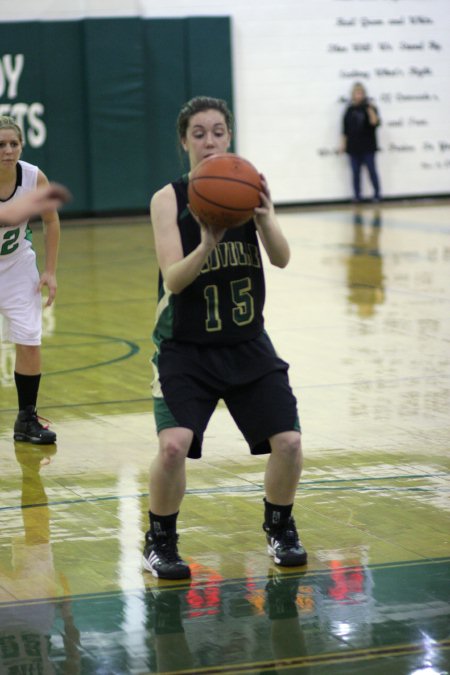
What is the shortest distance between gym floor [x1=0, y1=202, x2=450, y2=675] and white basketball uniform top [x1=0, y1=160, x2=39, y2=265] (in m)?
0.95

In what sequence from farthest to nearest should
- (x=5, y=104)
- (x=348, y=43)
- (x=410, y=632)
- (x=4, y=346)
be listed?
(x=348, y=43) < (x=5, y=104) < (x=4, y=346) < (x=410, y=632)

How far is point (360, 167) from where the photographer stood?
63.6 ft

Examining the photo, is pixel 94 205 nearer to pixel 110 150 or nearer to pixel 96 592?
pixel 110 150

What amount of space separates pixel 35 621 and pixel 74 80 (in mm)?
14932

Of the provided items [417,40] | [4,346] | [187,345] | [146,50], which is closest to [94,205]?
[146,50]

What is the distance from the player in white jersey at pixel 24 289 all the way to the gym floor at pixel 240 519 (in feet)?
0.58

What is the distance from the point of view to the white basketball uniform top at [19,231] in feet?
20.1

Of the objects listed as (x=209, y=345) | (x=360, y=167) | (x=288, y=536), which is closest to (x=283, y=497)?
(x=288, y=536)

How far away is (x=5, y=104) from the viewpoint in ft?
57.7

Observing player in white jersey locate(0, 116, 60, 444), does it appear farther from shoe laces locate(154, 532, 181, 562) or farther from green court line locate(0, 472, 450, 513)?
shoe laces locate(154, 532, 181, 562)

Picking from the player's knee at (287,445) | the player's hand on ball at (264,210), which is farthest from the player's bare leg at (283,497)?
the player's hand on ball at (264,210)

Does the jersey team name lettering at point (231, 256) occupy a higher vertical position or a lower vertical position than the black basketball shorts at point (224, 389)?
higher

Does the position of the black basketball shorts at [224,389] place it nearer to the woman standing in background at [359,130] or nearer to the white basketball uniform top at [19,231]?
the white basketball uniform top at [19,231]

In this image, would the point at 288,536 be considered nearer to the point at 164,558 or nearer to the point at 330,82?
the point at 164,558
